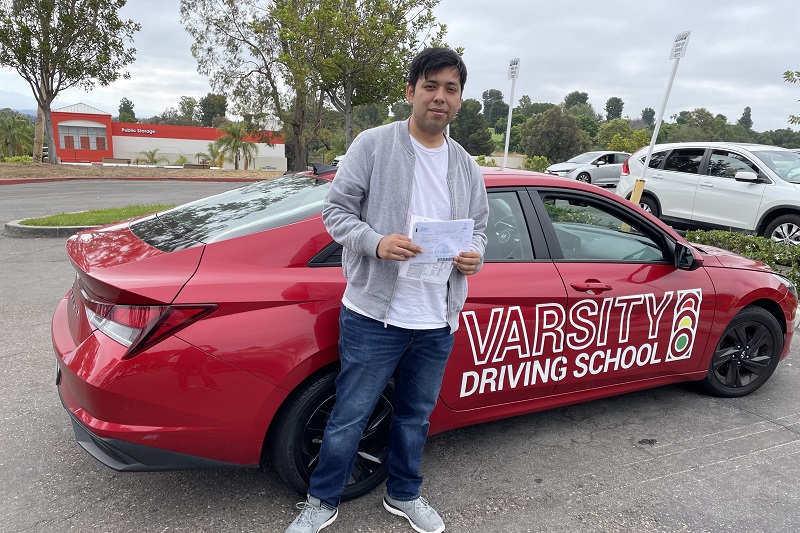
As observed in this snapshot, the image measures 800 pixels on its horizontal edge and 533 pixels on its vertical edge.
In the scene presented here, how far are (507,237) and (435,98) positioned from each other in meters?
1.05

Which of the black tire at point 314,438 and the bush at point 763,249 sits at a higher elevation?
the bush at point 763,249

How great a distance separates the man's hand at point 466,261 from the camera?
6.43ft

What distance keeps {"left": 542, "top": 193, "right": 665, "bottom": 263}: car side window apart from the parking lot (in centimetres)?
100

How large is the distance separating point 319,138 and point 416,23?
10.7 meters

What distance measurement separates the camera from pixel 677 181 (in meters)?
9.28

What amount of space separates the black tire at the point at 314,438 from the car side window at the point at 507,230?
2.88ft

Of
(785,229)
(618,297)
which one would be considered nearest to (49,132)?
(785,229)

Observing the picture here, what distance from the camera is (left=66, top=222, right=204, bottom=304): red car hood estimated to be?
2.05 metres

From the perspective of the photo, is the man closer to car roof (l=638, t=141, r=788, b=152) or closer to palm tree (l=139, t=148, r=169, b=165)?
car roof (l=638, t=141, r=788, b=152)

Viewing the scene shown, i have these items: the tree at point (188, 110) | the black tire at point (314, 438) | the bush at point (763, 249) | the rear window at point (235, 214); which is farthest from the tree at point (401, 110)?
the tree at point (188, 110)

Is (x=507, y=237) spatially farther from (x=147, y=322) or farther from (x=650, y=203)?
(x=650, y=203)

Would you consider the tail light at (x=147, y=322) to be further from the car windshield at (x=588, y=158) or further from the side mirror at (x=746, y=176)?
the car windshield at (x=588, y=158)

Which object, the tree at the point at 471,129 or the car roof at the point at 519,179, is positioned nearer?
the car roof at the point at 519,179

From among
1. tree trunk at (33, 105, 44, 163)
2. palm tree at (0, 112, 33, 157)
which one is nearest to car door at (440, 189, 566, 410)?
tree trunk at (33, 105, 44, 163)
